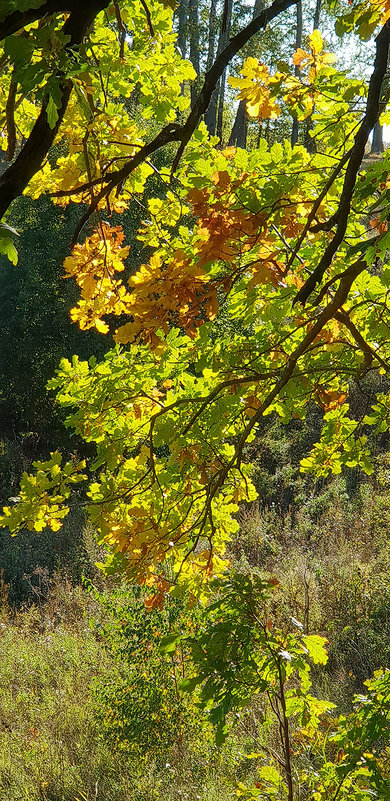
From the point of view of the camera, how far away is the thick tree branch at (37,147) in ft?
2.50

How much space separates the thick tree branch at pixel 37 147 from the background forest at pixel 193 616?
0.06 m

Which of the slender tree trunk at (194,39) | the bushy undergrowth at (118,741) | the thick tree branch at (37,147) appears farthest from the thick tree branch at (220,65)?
the slender tree trunk at (194,39)

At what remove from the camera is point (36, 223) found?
8.72m

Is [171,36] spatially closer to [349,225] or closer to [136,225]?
[349,225]

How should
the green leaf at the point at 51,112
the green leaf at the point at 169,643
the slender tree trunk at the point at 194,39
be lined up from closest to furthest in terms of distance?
the green leaf at the point at 51,112, the green leaf at the point at 169,643, the slender tree trunk at the point at 194,39

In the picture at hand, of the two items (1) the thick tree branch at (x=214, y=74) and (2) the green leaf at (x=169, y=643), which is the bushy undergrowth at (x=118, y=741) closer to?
(2) the green leaf at (x=169, y=643)

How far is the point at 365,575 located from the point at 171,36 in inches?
166

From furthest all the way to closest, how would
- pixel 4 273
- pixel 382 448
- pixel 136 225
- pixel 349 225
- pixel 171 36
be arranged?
pixel 4 273 → pixel 136 225 → pixel 382 448 → pixel 171 36 → pixel 349 225

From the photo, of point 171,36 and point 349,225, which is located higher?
point 171,36

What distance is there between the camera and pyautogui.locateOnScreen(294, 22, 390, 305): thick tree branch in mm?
1290

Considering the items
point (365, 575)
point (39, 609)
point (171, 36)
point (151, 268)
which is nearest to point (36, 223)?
point (39, 609)

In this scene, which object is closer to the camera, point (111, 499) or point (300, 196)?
point (300, 196)

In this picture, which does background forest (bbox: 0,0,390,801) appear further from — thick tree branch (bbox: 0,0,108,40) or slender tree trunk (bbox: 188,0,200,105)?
slender tree trunk (bbox: 188,0,200,105)

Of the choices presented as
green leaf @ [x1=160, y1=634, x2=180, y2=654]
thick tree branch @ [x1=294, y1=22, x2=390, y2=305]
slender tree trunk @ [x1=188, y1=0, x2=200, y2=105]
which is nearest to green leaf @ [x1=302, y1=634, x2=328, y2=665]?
green leaf @ [x1=160, y1=634, x2=180, y2=654]
